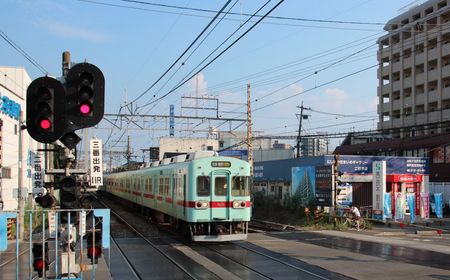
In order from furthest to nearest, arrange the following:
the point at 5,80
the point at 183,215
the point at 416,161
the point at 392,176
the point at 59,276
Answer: the point at 416,161
the point at 392,176
the point at 5,80
the point at 183,215
the point at 59,276

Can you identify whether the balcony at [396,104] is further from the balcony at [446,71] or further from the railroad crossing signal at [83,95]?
the railroad crossing signal at [83,95]

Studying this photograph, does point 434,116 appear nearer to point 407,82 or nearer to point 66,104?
point 407,82

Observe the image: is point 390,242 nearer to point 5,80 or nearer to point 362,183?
point 362,183

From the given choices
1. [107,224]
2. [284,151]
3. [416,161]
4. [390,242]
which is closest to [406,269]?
[390,242]

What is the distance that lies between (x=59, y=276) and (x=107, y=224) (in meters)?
1.08

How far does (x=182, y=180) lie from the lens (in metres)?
17.8

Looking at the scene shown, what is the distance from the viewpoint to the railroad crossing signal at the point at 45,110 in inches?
287

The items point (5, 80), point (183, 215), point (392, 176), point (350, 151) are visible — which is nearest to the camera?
point (183, 215)

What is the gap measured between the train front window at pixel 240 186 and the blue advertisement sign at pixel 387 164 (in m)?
14.9

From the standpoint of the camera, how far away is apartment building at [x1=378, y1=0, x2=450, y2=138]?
61.1 metres

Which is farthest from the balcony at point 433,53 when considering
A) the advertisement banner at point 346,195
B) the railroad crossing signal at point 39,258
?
the railroad crossing signal at point 39,258

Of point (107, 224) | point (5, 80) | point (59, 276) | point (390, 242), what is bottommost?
point (390, 242)

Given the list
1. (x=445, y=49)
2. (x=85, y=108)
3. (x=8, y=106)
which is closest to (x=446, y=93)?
(x=445, y=49)

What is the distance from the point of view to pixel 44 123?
7305mm
